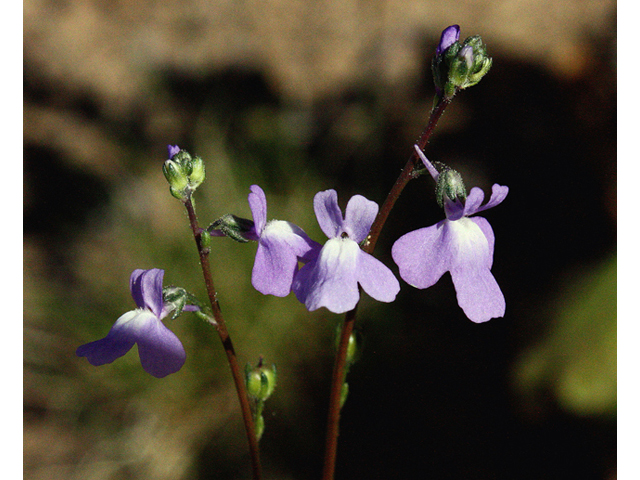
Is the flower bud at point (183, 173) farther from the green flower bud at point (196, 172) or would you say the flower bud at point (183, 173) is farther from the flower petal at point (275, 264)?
the flower petal at point (275, 264)

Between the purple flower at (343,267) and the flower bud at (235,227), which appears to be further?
the flower bud at (235,227)

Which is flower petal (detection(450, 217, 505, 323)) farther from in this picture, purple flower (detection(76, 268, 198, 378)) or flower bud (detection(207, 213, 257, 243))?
purple flower (detection(76, 268, 198, 378))

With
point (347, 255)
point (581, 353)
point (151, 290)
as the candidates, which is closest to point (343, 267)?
point (347, 255)

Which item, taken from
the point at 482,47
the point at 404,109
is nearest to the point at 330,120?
the point at 404,109

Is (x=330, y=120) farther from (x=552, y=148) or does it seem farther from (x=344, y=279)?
(x=344, y=279)

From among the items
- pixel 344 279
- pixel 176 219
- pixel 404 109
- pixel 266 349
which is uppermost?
pixel 404 109

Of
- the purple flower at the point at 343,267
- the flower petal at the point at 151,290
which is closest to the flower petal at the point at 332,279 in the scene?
the purple flower at the point at 343,267

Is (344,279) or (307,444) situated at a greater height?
(307,444)
